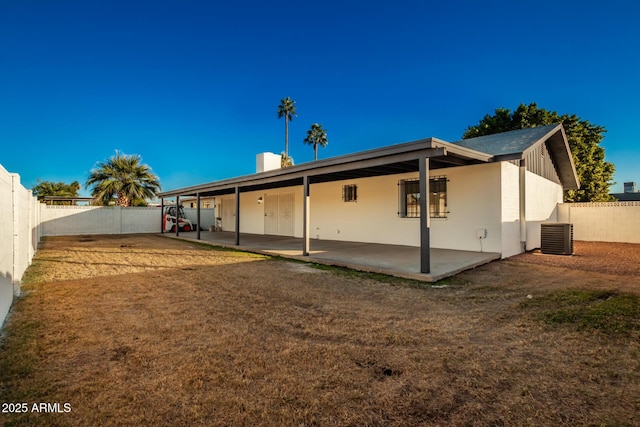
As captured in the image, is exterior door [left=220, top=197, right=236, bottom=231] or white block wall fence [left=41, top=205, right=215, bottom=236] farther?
exterior door [left=220, top=197, right=236, bottom=231]

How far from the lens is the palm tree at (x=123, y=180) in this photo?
17508 mm

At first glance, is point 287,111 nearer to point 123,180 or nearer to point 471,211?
point 123,180

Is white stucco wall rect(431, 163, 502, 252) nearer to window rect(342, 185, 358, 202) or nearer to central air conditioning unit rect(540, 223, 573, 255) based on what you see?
central air conditioning unit rect(540, 223, 573, 255)

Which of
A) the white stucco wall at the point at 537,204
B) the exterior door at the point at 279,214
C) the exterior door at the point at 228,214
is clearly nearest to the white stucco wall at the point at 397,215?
the exterior door at the point at 279,214

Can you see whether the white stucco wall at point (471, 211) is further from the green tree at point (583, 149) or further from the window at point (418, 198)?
the green tree at point (583, 149)

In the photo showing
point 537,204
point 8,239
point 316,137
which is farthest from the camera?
point 316,137

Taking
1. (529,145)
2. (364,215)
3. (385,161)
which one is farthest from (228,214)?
(529,145)

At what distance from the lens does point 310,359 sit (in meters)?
2.51

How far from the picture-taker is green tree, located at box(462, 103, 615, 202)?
17.5 metres

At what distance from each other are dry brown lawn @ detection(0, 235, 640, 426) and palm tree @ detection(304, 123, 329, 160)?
3519cm

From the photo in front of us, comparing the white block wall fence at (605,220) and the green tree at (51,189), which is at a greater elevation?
the green tree at (51,189)

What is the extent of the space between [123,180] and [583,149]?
1084 inches

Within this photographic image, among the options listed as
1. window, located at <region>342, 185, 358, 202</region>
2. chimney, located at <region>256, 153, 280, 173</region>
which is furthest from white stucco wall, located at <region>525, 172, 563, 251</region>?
chimney, located at <region>256, 153, 280, 173</region>

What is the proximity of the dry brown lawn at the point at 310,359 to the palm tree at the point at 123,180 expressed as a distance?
15.1 m
